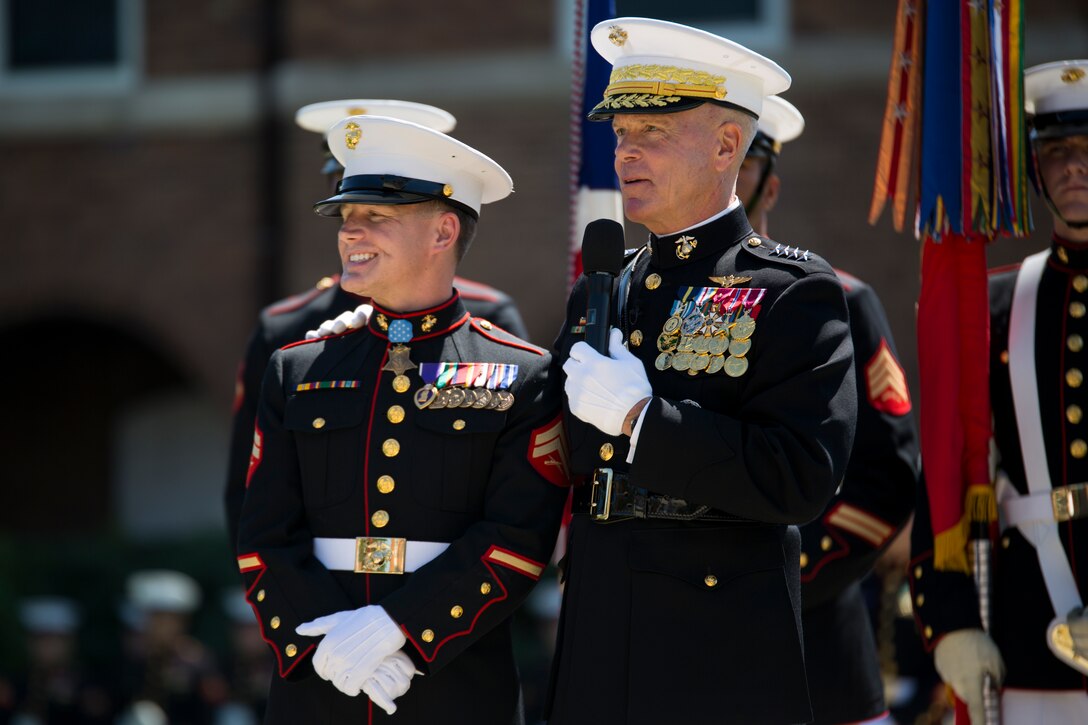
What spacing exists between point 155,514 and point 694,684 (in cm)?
1054

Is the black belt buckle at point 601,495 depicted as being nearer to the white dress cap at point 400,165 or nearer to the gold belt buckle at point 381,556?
the gold belt buckle at point 381,556

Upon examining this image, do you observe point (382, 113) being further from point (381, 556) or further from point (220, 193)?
point (220, 193)

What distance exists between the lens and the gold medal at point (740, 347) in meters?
3.46

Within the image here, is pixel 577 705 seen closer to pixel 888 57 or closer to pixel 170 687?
pixel 170 687

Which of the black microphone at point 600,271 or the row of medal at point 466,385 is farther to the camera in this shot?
the row of medal at point 466,385

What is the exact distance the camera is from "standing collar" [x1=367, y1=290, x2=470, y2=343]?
402 cm

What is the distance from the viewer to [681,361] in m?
3.54

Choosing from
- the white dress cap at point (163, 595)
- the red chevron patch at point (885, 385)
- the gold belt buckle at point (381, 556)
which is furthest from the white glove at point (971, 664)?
the white dress cap at point (163, 595)

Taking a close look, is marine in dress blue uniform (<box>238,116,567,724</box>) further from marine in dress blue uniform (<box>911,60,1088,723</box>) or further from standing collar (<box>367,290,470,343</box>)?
marine in dress blue uniform (<box>911,60,1088,723</box>)

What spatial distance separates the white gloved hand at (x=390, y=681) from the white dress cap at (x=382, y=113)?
1742mm

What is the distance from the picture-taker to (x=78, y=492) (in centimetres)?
1329

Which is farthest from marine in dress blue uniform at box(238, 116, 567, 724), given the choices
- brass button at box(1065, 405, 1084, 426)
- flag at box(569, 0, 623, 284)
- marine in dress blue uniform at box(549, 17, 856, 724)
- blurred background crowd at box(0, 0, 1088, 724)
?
blurred background crowd at box(0, 0, 1088, 724)

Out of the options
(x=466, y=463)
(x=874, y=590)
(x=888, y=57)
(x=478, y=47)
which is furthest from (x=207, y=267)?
(x=466, y=463)

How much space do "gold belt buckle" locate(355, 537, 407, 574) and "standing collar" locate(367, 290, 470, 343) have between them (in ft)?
1.70
